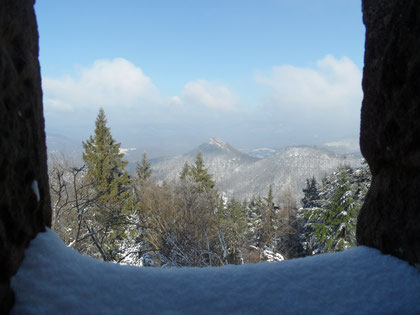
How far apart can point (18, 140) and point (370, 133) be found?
12.8ft

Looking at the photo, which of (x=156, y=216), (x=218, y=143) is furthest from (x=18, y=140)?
(x=218, y=143)

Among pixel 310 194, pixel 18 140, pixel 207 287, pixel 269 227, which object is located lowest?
pixel 269 227

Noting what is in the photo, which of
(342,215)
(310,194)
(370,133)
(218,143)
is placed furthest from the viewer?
(218,143)

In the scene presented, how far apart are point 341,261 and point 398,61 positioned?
2.17m

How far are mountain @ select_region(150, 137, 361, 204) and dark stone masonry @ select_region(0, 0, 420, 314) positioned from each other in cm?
9341

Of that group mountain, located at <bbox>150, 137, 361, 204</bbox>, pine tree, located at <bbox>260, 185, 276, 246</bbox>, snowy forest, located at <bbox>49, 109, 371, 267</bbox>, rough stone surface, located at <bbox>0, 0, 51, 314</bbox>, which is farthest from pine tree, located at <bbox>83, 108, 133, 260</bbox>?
mountain, located at <bbox>150, 137, 361, 204</bbox>

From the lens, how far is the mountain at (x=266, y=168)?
110 m

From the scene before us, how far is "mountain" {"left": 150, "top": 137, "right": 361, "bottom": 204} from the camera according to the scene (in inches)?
4311

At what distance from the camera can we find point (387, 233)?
2814 mm

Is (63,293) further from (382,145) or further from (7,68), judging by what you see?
(382,145)

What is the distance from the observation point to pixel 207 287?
2.24 metres

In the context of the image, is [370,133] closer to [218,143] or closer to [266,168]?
[266,168]

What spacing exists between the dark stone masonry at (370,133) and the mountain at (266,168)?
93.4 m

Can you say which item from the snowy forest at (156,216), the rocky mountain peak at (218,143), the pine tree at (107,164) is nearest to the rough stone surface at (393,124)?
the snowy forest at (156,216)
